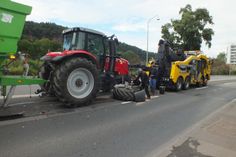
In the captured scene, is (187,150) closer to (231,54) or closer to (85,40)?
(85,40)

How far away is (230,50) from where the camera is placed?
469 feet

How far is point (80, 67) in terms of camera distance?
876cm

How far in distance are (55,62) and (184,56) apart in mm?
11905

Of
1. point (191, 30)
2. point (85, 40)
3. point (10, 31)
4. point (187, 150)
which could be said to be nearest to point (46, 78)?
point (85, 40)

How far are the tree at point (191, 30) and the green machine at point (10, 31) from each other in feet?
114

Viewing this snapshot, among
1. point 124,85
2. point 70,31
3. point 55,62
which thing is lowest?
point 124,85

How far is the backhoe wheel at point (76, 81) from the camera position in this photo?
27.5ft

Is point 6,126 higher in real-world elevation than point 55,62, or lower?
lower

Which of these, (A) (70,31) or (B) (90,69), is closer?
(B) (90,69)

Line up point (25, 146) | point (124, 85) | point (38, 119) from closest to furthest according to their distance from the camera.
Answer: point (25, 146)
point (38, 119)
point (124, 85)

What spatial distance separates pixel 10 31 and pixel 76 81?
276cm

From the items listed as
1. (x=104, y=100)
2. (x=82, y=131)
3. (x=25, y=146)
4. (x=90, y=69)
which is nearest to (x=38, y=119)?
(x=82, y=131)

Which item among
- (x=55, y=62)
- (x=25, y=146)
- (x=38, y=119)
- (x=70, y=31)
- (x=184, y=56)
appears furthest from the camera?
(x=184, y=56)

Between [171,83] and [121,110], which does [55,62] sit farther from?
[171,83]
